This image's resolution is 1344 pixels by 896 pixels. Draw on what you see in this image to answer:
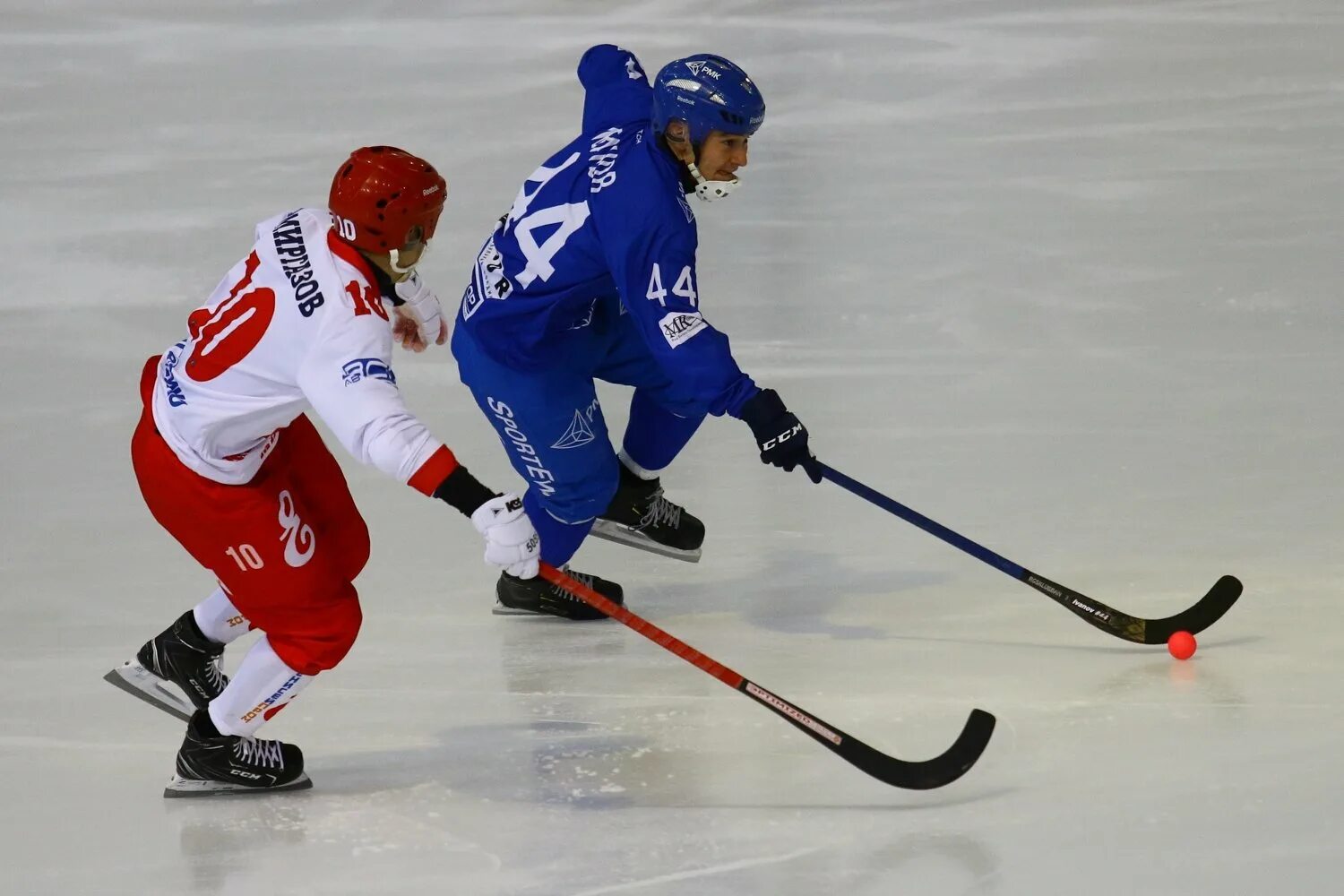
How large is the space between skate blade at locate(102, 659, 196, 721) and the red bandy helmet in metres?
0.97

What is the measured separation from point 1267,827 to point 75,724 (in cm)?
215

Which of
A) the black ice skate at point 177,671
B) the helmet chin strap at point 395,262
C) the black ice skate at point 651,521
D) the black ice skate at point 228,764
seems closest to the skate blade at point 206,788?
the black ice skate at point 228,764

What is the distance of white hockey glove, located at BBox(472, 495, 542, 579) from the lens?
278 centimetres

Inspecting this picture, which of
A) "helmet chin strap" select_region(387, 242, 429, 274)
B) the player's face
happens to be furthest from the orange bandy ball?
"helmet chin strap" select_region(387, 242, 429, 274)

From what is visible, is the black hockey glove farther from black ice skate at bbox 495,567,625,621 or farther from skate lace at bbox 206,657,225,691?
skate lace at bbox 206,657,225,691

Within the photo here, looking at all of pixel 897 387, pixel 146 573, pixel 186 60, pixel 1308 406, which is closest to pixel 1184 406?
pixel 1308 406

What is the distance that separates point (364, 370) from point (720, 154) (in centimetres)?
110

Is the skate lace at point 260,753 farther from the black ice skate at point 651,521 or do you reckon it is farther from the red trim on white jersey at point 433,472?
the black ice skate at point 651,521

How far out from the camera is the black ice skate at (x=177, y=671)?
3381 mm

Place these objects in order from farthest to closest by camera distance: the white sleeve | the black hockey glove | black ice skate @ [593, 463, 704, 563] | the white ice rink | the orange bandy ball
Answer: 1. black ice skate @ [593, 463, 704, 563]
2. the orange bandy ball
3. the black hockey glove
4. the white ice rink
5. the white sleeve

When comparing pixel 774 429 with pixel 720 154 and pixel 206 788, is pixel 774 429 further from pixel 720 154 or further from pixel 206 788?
pixel 206 788

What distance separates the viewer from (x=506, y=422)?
3.96 meters

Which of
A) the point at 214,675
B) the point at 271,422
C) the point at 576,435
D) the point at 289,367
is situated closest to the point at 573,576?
the point at 576,435

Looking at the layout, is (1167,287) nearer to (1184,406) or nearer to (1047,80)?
(1184,406)
